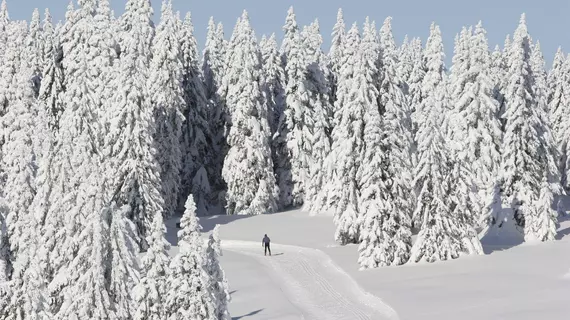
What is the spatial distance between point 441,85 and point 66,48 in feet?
96.4

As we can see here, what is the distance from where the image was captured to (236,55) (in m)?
68.9

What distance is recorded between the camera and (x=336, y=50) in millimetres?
74250

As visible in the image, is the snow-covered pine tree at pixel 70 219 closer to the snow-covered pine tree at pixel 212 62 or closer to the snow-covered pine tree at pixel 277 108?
the snow-covered pine tree at pixel 277 108

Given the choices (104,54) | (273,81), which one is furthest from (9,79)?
(273,81)

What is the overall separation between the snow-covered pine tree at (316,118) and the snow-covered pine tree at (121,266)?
39.1 m

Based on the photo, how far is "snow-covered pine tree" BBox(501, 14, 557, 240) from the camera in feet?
159

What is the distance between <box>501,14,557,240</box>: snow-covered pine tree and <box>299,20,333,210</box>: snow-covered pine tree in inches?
710

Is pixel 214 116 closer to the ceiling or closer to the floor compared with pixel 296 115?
closer to the ceiling

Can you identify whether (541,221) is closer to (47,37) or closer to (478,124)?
(478,124)

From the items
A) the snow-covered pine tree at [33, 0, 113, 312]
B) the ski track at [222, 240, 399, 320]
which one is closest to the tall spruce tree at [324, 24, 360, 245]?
the ski track at [222, 240, 399, 320]

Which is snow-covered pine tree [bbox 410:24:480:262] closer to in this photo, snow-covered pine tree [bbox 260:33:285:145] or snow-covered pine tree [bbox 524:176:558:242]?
snow-covered pine tree [bbox 524:176:558:242]

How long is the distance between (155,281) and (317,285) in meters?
18.9

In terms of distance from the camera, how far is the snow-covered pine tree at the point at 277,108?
235 feet

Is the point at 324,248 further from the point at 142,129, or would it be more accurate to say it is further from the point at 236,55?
the point at 236,55
